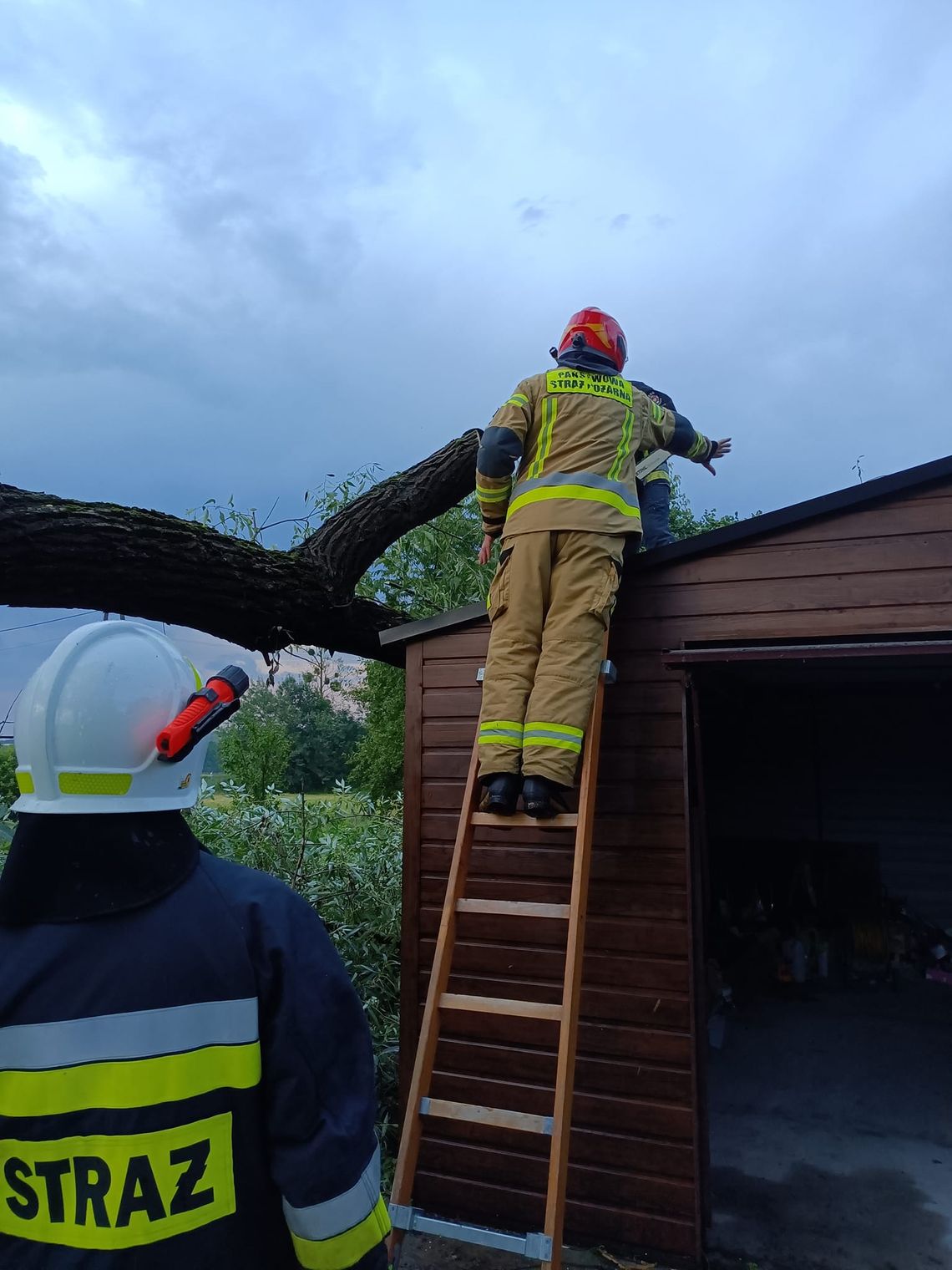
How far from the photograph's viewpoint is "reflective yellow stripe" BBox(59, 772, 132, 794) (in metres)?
1.47

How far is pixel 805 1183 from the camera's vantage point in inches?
168

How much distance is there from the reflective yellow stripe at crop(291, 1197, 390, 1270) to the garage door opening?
2.54 metres

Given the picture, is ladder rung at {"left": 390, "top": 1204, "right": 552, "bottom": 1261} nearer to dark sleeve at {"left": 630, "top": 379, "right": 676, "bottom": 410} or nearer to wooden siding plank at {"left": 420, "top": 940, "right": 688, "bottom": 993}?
wooden siding plank at {"left": 420, "top": 940, "right": 688, "bottom": 993}

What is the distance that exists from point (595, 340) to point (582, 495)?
0.78 metres

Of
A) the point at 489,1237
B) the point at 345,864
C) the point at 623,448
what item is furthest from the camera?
the point at 345,864

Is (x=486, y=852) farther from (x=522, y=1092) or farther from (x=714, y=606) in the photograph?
(x=714, y=606)

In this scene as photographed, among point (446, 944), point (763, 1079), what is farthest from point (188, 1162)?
point (763, 1079)

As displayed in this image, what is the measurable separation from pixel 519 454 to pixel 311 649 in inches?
104

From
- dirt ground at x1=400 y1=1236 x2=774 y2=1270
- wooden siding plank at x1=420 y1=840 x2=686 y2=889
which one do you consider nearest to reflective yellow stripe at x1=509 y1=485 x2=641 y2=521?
wooden siding plank at x1=420 y1=840 x2=686 y2=889

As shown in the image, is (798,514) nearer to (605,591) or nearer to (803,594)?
(803,594)

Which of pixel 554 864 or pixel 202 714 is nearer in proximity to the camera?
pixel 202 714

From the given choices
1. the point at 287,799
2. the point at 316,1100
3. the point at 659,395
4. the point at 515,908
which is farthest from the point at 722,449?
the point at 287,799

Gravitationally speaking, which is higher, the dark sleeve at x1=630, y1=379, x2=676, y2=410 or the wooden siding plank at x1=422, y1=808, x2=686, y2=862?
the dark sleeve at x1=630, y1=379, x2=676, y2=410

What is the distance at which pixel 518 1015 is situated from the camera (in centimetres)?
307
